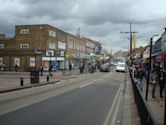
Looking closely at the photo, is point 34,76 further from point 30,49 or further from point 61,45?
point 61,45

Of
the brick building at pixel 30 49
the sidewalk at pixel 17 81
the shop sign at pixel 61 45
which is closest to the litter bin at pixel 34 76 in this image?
the sidewalk at pixel 17 81

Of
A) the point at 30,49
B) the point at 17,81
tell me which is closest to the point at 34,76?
the point at 17,81

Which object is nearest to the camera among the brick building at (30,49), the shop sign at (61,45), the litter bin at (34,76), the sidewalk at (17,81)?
the sidewalk at (17,81)

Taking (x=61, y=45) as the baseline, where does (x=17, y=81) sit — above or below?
below

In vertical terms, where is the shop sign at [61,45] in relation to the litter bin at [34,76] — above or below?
above

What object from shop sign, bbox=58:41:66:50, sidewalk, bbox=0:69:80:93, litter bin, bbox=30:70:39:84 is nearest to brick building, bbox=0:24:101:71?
shop sign, bbox=58:41:66:50

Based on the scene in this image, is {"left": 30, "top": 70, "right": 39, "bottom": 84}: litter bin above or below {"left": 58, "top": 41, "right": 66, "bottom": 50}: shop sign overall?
below

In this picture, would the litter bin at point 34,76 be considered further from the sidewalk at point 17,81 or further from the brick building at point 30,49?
the brick building at point 30,49

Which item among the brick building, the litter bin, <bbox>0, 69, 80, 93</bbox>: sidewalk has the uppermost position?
the brick building

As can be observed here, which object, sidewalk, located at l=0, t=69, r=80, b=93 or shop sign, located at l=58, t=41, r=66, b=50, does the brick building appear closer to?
shop sign, located at l=58, t=41, r=66, b=50

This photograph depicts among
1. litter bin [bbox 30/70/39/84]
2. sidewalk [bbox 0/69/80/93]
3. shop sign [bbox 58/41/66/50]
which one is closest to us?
sidewalk [bbox 0/69/80/93]

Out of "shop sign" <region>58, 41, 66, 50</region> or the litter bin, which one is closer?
the litter bin

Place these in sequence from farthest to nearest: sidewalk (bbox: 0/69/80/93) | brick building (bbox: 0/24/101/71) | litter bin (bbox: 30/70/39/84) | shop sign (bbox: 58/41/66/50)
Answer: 1. shop sign (bbox: 58/41/66/50)
2. brick building (bbox: 0/24/101/71)
3. litter bin (bbox: 30/70/39/84)
4. sidewalk (bbox: 0/69/80/93)

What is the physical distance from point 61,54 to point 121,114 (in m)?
66.2
